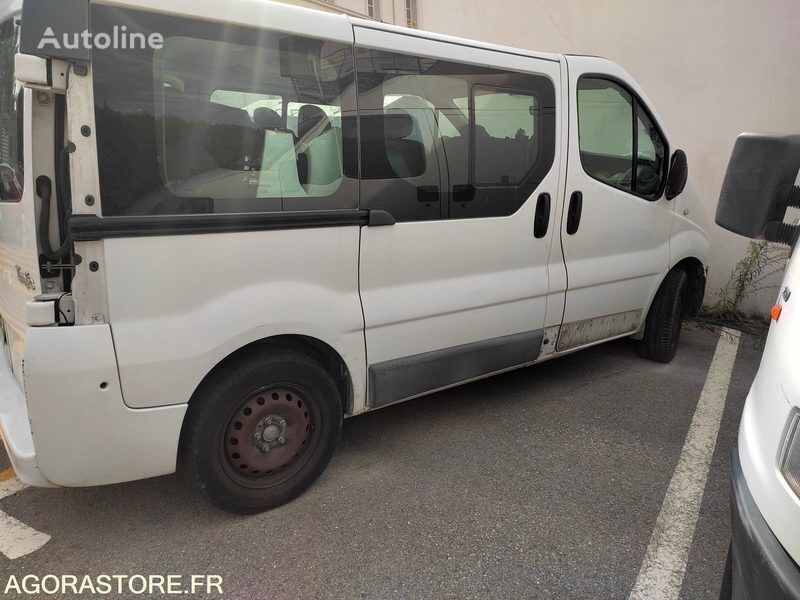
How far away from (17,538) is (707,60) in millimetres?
6610

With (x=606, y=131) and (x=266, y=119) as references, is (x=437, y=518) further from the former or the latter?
(x=606, y=131)

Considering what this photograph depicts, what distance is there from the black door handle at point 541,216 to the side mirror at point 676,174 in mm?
1276

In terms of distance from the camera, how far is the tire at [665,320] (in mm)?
4258

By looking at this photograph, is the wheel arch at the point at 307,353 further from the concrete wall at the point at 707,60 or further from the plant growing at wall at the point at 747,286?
the concrete wall at the point at 707,60

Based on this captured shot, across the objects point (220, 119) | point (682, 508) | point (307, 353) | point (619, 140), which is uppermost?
point (619, 140)

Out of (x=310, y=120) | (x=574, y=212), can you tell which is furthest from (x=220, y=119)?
(x=574, y=212)

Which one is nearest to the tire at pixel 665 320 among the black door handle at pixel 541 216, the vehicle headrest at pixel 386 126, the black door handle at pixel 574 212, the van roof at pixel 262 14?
the black door handle at pixel 574 212

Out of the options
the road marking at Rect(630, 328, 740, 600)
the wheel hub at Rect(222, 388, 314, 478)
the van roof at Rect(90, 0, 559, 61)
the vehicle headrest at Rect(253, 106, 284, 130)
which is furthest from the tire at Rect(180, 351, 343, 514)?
the road marking at Rect(630, 328, 740, 600)

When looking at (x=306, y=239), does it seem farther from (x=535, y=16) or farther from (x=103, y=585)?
(x=535, y=16)

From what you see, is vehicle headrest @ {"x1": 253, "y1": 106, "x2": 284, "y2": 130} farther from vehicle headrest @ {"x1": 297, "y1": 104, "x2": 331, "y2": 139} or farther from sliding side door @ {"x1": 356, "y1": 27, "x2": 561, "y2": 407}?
sliding side door @ {"x1": 356, "y1": 27, "x2": 561, "y2": 407}

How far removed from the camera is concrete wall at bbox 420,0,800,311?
17.1ft

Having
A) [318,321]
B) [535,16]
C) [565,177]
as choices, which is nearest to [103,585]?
[318,321]

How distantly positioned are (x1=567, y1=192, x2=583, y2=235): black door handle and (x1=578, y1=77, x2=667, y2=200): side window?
0.20m

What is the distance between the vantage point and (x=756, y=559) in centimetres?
126
